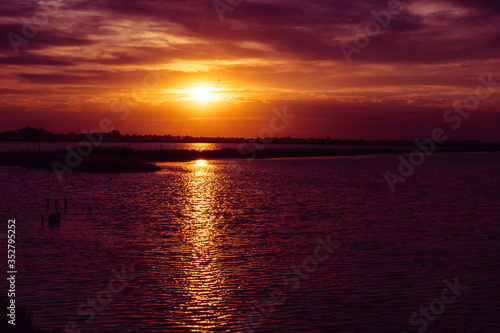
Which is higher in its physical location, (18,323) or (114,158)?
(114,158)

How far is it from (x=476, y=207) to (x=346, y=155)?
146 meters

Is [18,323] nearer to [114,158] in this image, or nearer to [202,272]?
[202,272]

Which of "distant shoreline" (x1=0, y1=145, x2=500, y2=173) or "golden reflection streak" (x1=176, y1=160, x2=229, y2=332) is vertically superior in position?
"distant shoreline" (x1=0, y1=145, x2=500, y2=173)

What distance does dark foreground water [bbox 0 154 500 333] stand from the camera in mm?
15586

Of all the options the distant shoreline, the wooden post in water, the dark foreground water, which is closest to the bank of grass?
the dark foreground water

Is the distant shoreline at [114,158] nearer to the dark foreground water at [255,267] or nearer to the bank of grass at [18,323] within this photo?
the dark foreground water at [255,267]

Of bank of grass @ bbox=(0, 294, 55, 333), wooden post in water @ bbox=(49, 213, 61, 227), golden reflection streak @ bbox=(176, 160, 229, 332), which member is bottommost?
bank of grass @ bbox=(0, 294, 55, 333)

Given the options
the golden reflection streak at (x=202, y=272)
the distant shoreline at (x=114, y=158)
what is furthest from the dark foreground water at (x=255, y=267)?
the distant shoreline at (x=114, y=158)

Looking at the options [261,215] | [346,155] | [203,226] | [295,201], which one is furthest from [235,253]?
[346,155]

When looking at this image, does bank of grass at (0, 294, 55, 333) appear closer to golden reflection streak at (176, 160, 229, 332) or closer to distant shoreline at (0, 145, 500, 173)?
golden reflection streak at (176, 160, 229, 332)

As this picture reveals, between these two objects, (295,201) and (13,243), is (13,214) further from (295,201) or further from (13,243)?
(295,201)

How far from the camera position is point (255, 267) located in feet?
70.9

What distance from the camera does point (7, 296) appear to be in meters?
16.1

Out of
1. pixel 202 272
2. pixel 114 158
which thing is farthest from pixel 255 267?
pixel 114 158
